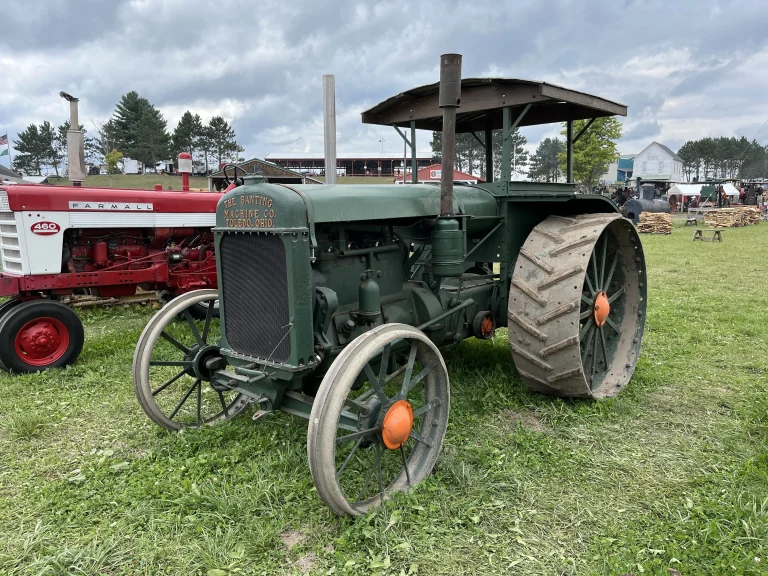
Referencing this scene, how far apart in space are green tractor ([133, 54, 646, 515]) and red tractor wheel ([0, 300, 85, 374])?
0.84m

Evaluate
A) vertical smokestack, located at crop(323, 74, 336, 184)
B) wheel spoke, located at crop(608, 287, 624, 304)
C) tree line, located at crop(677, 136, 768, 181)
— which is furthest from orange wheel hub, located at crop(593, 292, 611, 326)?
tree line, located at crop(677, 136, 768, 181)

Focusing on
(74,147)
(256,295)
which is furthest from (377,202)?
(74,147)

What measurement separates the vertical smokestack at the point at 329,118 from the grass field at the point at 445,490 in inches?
134

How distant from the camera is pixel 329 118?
6562 mm

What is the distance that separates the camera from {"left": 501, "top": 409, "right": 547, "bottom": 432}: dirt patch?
354 centimetres

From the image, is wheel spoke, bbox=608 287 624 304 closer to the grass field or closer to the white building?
the grass field

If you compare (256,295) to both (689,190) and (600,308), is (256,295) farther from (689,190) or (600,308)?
(689,190)

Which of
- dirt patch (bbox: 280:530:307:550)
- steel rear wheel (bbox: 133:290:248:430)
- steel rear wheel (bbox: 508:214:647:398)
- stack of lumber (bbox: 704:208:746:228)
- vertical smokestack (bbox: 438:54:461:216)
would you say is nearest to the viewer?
dirt patch (bbox: 280:530:307:550)

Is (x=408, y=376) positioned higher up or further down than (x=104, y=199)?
further down

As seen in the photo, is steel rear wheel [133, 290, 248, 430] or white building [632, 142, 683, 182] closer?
steel rear wheel [133, 290, 248, 430]

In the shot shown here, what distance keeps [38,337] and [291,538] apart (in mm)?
3415

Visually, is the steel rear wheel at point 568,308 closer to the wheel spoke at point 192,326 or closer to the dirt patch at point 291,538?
the dirt patch at point 291,538

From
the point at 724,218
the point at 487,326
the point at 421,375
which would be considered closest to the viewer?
the point at 421,375

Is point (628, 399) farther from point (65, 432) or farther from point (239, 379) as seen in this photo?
point (65, 432)
